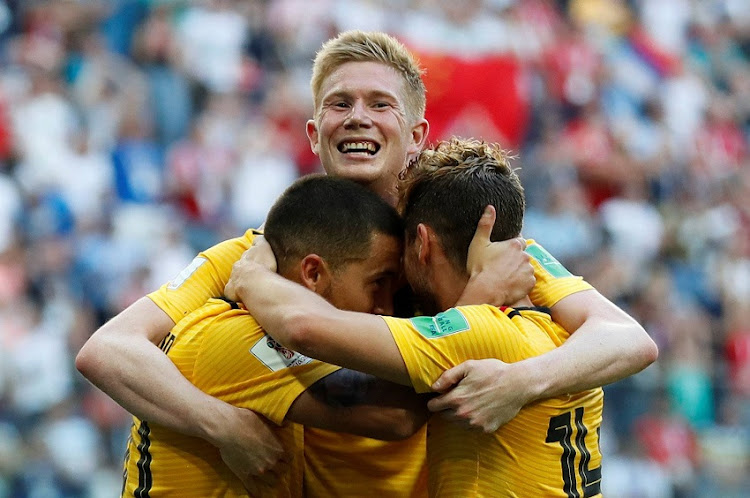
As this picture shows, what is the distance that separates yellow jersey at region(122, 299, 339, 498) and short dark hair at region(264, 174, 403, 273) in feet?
0.88

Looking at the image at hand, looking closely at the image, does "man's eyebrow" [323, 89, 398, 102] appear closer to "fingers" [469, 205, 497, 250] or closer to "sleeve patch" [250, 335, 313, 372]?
"fingers" [469, 205, 497, 250]

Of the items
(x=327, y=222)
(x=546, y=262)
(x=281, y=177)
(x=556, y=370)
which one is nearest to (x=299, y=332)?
(x=327, y=222)

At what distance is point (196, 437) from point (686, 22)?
464 inches

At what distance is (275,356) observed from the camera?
372 cm

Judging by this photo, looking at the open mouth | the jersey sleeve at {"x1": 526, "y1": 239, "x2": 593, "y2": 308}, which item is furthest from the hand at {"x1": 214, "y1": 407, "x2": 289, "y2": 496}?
the open mouth

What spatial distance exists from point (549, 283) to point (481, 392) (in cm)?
66

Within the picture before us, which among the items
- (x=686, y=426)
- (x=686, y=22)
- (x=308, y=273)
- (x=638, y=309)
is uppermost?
(x=686, y=22)

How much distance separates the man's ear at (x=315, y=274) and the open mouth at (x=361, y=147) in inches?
39.6

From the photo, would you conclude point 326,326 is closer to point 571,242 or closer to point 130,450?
point 130,450

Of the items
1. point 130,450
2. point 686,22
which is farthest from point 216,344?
point 686,22

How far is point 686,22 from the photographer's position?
14.4 meters

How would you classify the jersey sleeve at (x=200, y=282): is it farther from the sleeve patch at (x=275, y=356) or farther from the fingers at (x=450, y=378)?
the fingers at (x=450, y=378)

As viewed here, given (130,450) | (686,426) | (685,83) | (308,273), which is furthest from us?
(685,83)

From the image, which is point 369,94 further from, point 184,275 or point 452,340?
point 452,340
